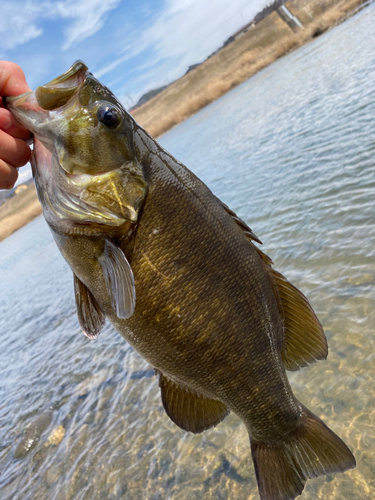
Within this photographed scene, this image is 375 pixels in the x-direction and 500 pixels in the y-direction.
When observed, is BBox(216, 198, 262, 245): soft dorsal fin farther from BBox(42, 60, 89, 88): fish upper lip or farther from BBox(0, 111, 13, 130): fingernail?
BBox(0, 111, 13, 130): fingernail

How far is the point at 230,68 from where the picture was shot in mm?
49125

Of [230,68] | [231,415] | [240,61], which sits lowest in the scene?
[231,415]

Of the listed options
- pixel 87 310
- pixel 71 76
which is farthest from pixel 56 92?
pixel 87 310

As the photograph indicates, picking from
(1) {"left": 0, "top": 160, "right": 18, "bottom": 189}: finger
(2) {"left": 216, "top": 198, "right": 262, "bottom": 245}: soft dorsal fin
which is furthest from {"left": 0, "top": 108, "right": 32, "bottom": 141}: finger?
(2) {"left": 216, "top": 198, "right": 262, "bottom": 245}: soft dorsal fin

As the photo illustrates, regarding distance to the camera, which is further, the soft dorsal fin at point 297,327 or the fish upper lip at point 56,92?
the soft dorsal fin at point 297,327

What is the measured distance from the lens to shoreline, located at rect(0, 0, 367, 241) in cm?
4250

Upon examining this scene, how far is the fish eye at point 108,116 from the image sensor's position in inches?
71.6

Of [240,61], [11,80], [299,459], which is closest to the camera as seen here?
[11,80]

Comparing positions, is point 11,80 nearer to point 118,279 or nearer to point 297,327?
point 118,279

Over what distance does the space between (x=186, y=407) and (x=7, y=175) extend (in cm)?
172

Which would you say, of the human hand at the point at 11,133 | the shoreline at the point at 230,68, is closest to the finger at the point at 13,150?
the human hand at the point at 11,133

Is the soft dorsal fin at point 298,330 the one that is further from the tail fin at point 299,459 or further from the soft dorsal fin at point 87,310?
the soft dorsal fin at point 87,310

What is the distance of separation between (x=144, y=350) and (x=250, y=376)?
2.07 ft

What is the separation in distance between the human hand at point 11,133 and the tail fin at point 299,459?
7.26 ft
